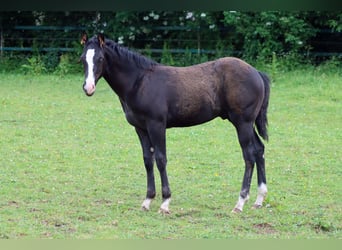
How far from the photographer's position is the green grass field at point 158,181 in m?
5.53

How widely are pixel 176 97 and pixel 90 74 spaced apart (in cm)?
104

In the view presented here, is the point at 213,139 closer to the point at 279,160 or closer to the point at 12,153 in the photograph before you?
the point at 279,160

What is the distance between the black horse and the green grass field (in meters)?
0.50

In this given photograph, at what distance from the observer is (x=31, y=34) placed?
18281 mm

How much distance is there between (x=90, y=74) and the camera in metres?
5.63

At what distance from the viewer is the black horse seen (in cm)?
621

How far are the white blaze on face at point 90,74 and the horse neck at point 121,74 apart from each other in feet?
1.44

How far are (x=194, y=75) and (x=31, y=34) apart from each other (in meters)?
12.8

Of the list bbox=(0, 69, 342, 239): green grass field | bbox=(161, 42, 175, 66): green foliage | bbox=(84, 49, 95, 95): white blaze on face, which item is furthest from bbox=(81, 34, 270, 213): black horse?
bbox=(161, 42, 175, 66): green foliage

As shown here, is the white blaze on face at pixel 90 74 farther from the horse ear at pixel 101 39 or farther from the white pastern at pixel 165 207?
the white pastern at pixel 165 207

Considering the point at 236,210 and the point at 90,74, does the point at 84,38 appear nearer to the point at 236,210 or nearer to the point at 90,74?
the point at 90,74

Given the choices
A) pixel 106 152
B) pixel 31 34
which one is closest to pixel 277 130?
pixel 106 152

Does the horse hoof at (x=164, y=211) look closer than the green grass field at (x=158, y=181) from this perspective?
No

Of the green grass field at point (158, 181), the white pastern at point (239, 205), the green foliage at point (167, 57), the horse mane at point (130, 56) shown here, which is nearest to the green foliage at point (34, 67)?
the green grass field at point (158, 181)
